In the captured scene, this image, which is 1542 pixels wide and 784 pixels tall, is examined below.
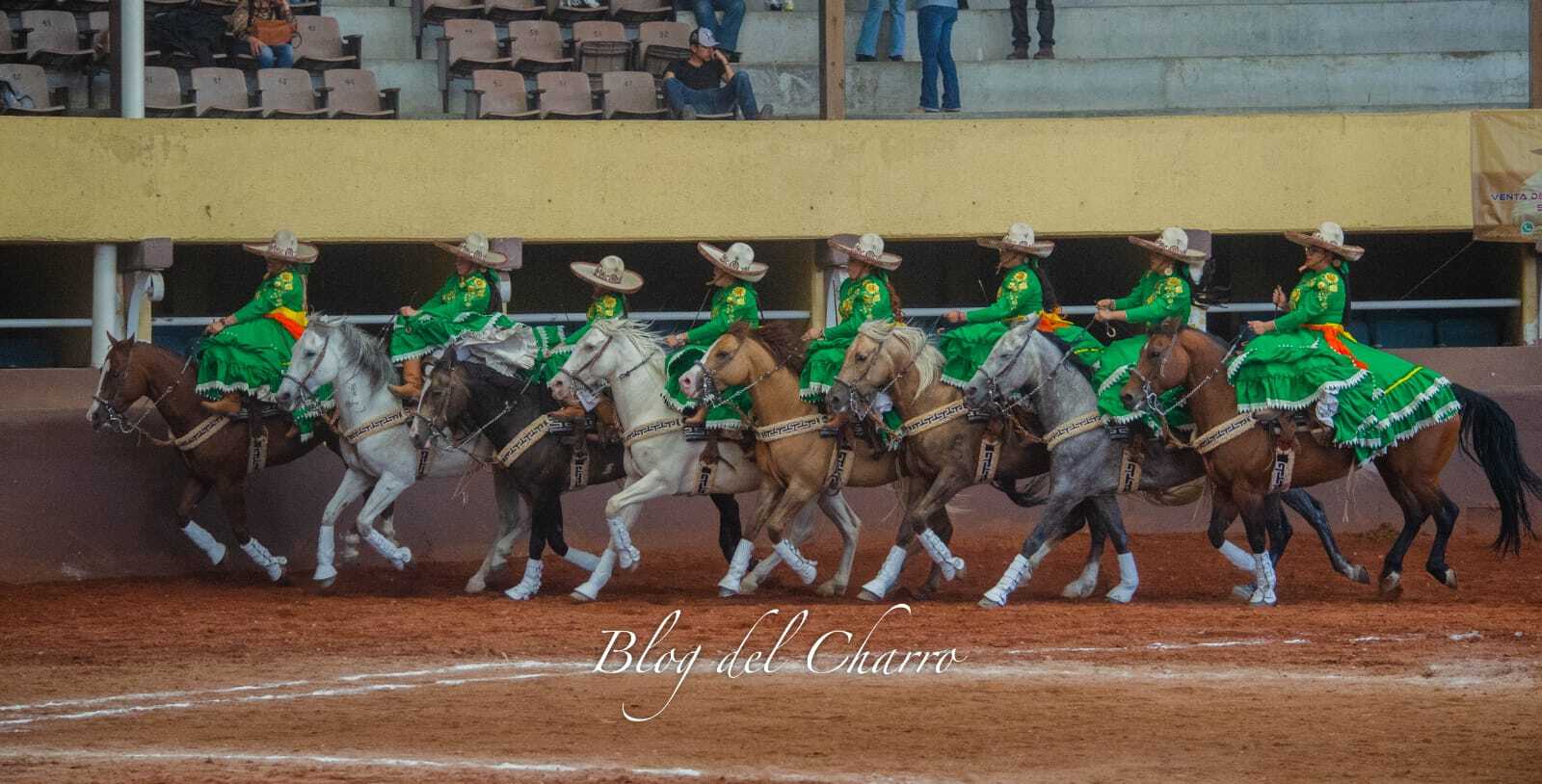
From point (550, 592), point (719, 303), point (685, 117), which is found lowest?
point (550, 592)

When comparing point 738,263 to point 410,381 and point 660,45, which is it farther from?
point 660,45

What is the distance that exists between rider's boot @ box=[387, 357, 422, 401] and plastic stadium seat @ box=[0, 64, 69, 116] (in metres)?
6.04

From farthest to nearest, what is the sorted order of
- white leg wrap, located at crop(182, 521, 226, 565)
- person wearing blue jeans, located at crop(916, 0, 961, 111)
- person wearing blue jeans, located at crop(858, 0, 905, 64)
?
person wearing blue jeans, located at crop(858, 0, 905, 64)
person wearing blue jeans, located at crop(916, 0, 961, 111)
white leg wrap, located at crop(182, 521, 226, 565)

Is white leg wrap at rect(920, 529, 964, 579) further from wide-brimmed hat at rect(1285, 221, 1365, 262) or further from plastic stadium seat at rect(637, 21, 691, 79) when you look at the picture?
plastic stadium seat at rect(637, 21, 691, 79)

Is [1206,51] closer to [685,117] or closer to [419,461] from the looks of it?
[685,117]

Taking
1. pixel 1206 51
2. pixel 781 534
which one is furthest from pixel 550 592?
pixel 1206 51

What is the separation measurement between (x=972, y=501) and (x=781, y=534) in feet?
12.8

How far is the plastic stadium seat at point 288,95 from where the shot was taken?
774 inches

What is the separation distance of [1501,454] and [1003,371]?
3.55m

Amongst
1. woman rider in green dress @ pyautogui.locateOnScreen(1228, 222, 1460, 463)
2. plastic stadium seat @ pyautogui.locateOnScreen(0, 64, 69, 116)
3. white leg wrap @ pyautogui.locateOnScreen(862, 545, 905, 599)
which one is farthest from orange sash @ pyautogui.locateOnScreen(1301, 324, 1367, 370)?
plastic stadium seat @ pyautogui.locateOnScreen(0, 64, 69, 116)

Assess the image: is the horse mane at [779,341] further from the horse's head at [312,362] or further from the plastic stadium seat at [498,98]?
the plastic stadium seat at [498,98]

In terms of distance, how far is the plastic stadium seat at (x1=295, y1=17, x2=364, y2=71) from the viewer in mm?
20594

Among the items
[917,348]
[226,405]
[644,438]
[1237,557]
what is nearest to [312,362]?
[226,405]

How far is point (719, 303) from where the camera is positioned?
1431 centimetres
